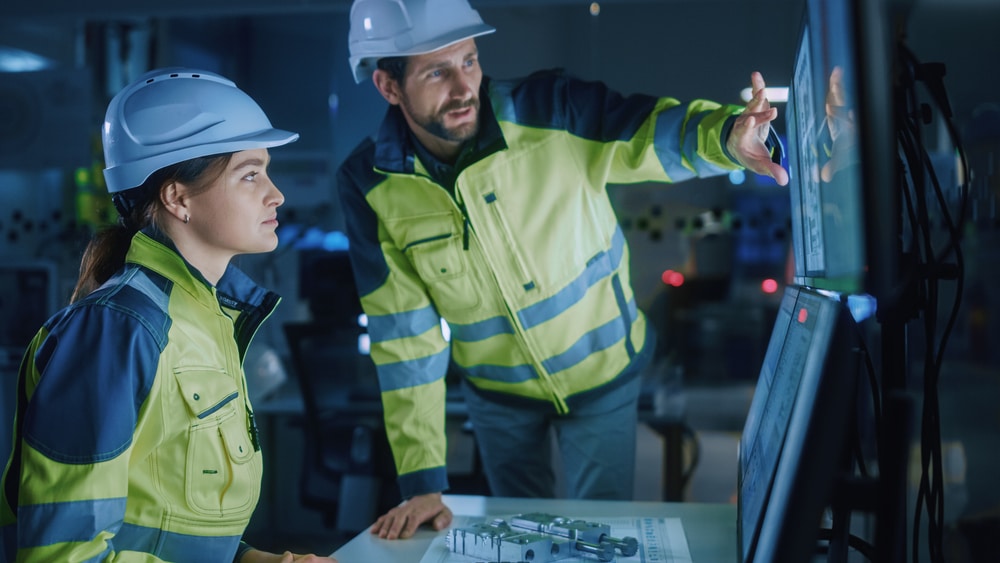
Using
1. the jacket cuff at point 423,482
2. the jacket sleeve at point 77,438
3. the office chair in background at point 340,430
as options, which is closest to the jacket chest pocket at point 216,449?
the jacket sleeve at point 77,438

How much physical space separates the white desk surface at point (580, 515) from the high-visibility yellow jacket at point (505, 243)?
316 millimetres

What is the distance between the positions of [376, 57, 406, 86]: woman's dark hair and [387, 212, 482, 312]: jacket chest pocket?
0.32 metres

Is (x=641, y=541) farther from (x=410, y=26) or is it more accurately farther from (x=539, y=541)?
(x=410, y=26)

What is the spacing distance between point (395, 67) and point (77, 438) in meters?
1.24

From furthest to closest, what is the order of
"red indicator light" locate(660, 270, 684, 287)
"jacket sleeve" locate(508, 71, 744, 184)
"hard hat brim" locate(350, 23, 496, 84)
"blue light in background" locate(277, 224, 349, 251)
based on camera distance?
"blue light in background" locate(277, 224, 349, 251) < "red indicator light" locate(660, 270, 684, 287) < "hard hat brim" locate(350, 23, 496, 84) < "jacket sleeve" locate(508, 71, 744, 184)

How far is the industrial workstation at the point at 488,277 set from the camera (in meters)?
0.93

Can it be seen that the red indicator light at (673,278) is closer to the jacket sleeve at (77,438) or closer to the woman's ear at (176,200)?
the woman's ear at (176,200)

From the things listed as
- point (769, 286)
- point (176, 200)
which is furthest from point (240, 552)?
point (769, 286)

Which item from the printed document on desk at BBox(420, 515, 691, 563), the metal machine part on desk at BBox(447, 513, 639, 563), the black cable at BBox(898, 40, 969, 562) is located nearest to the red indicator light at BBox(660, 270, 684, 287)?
the printed document on desk at BBox(420, 515, 691, 563)

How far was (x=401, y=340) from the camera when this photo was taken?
2006 mm

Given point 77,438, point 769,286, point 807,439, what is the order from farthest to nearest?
point 769,286
point 77,438
point 807,439

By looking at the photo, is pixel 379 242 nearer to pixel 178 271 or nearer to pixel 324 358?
pixel 178 271

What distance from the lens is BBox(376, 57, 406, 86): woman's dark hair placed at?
80.9 inches

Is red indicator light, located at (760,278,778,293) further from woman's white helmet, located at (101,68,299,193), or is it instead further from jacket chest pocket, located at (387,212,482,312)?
woman's white helmet, located at (101,68,299,193)
